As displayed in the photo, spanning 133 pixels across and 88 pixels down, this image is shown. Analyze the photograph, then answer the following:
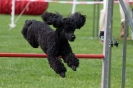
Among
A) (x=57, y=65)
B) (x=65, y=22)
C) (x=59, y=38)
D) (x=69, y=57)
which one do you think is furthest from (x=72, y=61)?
(x=65, y=22)

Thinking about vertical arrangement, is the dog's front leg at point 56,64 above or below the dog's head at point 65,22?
below

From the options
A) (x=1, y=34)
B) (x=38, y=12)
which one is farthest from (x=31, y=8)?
(x=1, y=34)

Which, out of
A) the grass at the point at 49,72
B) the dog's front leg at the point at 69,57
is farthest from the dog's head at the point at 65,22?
the grass at the point at 49,72

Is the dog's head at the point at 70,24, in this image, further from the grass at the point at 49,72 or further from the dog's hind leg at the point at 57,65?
the grass at the point at 49,72

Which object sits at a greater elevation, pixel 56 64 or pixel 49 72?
pixel 56 64

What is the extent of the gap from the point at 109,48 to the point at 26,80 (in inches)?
87.5

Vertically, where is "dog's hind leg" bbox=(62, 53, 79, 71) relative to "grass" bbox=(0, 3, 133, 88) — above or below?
above

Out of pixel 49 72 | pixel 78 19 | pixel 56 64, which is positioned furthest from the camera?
pixel 49 72

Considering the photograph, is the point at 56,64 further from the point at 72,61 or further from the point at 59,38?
the point at 59,38

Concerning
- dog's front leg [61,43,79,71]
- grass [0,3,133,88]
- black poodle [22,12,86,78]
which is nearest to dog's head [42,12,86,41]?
black poodle [22,12,86,78]

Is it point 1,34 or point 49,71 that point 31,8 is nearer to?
A: point 1,34

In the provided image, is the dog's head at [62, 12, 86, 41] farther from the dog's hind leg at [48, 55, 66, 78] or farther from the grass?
the grass

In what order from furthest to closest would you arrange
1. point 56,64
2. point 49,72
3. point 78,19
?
point 49,72 → point 78,19 → point 56,64

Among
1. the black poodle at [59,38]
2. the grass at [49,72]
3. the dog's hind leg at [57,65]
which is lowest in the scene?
the grass at [49,72]
